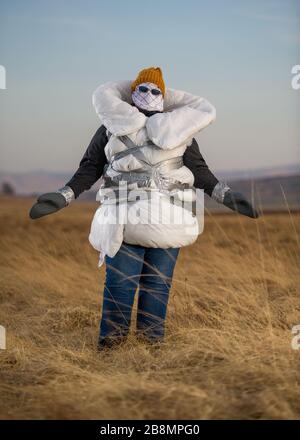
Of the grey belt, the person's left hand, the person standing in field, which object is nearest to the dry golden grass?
the person standing in field

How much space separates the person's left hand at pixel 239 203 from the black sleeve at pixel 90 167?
0.87 meters

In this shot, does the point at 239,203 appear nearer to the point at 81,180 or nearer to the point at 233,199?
the point at 233,199

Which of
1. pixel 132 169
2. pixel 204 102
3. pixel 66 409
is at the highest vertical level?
pixel 204 102

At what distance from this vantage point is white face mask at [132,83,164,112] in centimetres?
431

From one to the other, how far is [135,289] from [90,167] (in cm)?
88

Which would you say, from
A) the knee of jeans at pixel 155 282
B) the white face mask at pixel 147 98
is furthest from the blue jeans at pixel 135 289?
the white face mask at pixel 147 98

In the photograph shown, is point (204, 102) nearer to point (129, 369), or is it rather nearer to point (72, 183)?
point (72, 183)

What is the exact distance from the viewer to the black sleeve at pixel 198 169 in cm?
438

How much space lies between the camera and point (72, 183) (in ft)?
Result: 14.6

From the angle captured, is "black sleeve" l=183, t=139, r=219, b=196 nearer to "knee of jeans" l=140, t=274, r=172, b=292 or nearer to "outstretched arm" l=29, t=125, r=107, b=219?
"outstretched arm" l=29, t=125, r=107, b=219

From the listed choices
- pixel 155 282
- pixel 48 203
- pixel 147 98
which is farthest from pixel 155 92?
pixel 155 282
